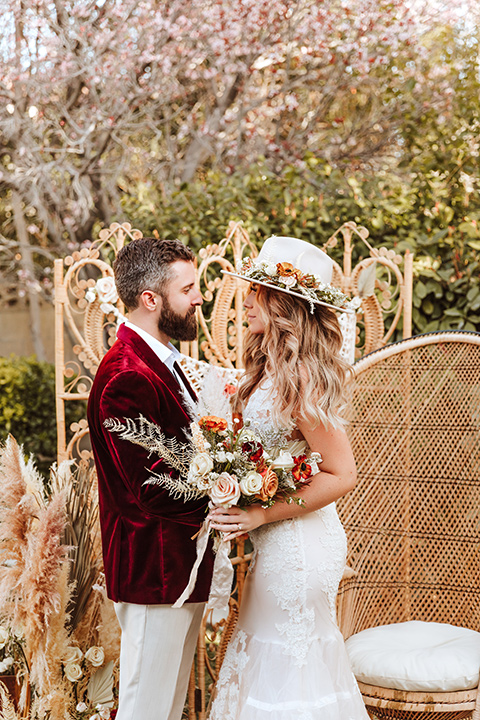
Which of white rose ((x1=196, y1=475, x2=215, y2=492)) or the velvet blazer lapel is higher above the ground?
the velvet blazer lapel

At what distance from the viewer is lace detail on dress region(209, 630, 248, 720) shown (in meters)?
2.01

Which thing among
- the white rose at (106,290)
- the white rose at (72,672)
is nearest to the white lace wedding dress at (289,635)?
the white rose at (72,672)

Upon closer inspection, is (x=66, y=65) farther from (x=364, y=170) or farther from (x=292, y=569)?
(x=292, y=569)

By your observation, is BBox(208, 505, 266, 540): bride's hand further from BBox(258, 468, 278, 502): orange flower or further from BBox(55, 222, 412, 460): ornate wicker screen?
BBox(55, 222, 412, 460): ornate wicker screen

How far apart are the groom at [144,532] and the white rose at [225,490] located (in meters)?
0.16

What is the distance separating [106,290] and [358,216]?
216 cm

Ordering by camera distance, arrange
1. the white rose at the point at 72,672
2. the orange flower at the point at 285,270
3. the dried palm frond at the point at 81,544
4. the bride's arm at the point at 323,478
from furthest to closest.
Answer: the dried palm frond at the point at 81,544 < the white rose at the point at 72,672 < the orange flower at the point at 285,270 < the bride's arm at the point at 323,478

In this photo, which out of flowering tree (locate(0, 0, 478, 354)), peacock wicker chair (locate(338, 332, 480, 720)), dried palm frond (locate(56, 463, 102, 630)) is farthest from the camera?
flowering tree (locate(0, 0, 478, 354))

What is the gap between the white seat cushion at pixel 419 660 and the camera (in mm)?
2283

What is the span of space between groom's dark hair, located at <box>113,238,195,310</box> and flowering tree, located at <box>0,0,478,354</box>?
9.40 feet

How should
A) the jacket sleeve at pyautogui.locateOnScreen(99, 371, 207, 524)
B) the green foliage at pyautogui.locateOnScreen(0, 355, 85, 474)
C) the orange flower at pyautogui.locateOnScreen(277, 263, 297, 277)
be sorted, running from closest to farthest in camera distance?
the jacket sleeve at pyautogui.locateOnScreen(99, 371, 207, 524)
the orange flower at pyautogui.locateOnScreen(277, 263, 297, 277)
the green foliage at pyautogui.locateOnScreen(0, 355, 85, 474)

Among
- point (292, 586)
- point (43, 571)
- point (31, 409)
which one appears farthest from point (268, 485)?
point (31, 409)

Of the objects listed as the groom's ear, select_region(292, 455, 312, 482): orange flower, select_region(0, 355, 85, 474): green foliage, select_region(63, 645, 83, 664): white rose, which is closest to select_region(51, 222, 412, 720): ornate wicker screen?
select_region(63, 645, 83, 664): white rose

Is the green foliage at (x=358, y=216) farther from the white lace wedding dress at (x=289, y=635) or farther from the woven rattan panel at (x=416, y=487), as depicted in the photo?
the white lace wedding dress at (x=289, y=635)
